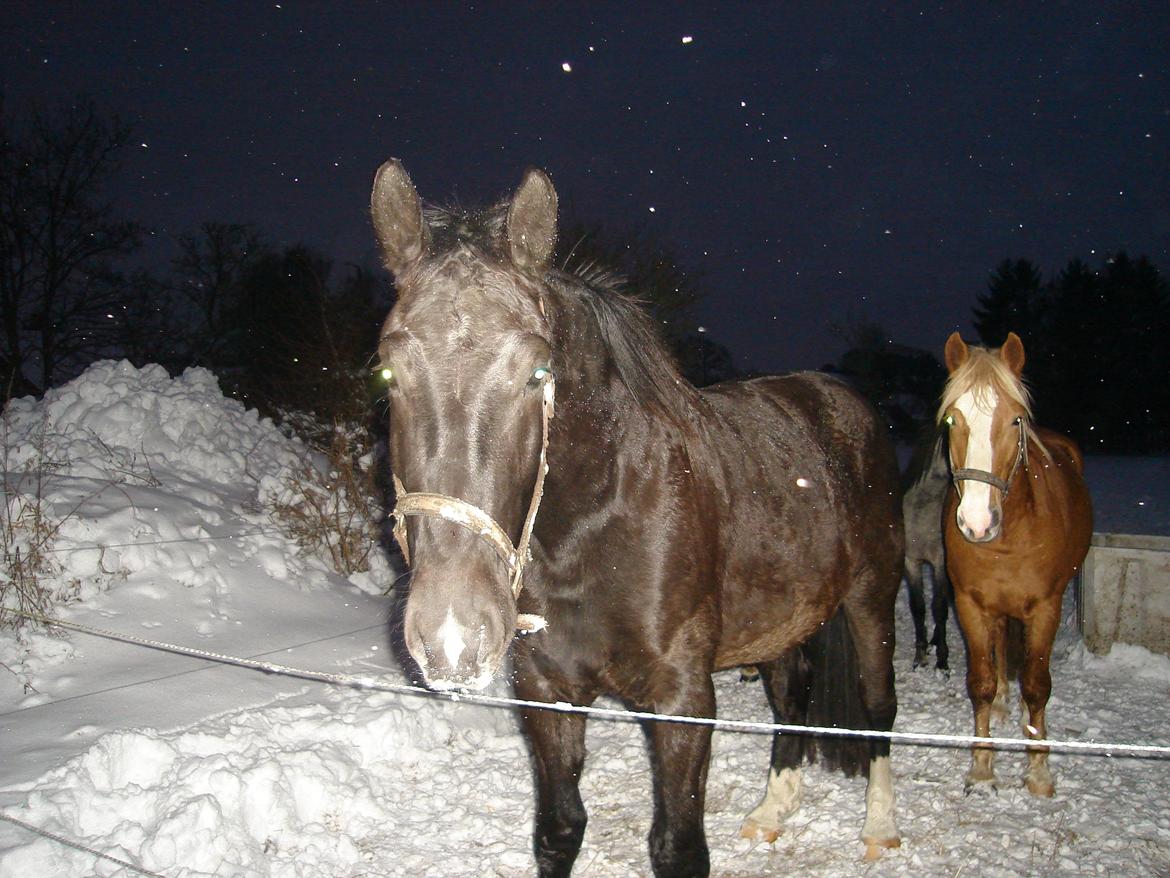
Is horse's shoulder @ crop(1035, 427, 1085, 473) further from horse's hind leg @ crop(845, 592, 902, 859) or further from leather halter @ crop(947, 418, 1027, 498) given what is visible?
horse's hind leg @ crop(845, 592, 902, 859)

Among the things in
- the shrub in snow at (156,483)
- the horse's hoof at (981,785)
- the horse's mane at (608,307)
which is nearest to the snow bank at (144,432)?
the shrub in snow at (156,483)

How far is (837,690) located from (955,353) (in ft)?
7.39

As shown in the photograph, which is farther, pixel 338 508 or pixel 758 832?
pixel 338 508

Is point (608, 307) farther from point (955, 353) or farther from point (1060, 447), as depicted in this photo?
point (1060, 447)

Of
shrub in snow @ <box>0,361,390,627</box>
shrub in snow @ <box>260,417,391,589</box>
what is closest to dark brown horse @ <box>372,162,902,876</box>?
shrub in snow @ <box>0,361,390,627</box>

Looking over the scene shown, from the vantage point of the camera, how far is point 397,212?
2148 mm

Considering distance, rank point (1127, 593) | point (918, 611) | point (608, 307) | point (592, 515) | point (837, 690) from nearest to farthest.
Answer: point (592, 515)
point (608, 307)
point (837, 690)
point (1127, 593)
point (918, 611)

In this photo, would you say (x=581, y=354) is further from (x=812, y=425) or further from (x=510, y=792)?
(x=510, y=792)

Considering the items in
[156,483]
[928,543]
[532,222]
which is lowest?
[928,543]

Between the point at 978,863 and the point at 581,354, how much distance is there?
10.6 ft

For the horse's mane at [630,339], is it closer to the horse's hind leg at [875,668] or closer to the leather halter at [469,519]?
the leather halter at [469,519]

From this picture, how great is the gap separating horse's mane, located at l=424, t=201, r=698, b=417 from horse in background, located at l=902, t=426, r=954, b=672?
4.46 m

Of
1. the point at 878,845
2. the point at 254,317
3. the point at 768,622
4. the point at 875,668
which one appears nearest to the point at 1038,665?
the point at 875,668

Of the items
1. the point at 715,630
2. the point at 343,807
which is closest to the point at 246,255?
the point at 343,807
